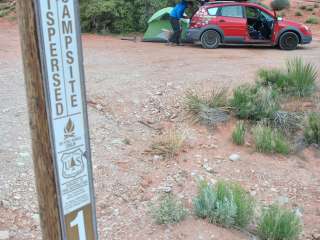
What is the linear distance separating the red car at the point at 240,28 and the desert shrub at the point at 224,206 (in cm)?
1012

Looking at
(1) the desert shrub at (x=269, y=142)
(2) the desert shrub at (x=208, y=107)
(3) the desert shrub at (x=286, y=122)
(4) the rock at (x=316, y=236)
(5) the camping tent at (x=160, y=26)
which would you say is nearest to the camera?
(4) the rock at (x=316, y=236)

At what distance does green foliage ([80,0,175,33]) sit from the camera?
17875mm

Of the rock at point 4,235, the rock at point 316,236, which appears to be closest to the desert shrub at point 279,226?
the rock at point 316,236

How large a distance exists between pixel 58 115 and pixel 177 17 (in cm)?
1309

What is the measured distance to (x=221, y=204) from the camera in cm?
477

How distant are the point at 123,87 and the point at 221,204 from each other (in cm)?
475

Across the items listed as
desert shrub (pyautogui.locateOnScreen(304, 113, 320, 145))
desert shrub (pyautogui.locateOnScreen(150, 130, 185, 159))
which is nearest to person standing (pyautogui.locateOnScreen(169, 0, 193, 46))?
desert shrub (pyautogui.locateOnScreen(304, 113, 320, 145))

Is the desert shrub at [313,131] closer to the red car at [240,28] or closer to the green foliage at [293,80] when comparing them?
the green foliage at [293,80]

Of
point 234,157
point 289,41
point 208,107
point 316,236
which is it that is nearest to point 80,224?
point 316,236

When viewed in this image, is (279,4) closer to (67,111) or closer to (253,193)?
(253,193)

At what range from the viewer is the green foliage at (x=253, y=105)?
7.85m

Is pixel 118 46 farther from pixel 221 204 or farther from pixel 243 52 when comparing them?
pixel 221 204

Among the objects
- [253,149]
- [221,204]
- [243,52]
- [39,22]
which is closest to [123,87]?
[253,149]

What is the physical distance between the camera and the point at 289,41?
14734mm
